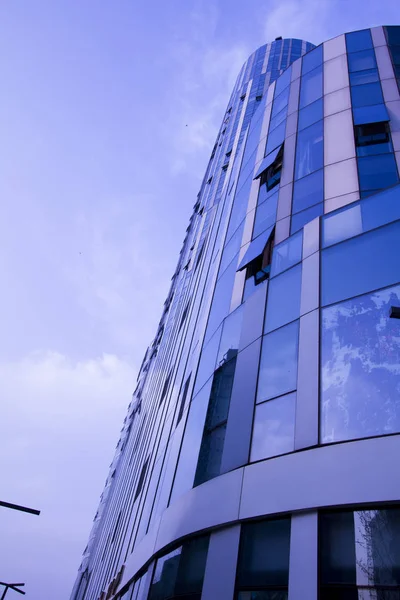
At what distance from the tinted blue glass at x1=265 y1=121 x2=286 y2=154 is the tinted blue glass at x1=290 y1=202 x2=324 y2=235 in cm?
564

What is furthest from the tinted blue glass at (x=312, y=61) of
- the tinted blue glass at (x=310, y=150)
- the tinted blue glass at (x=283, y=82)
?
the tinted blue glass at (x=310, y=150)

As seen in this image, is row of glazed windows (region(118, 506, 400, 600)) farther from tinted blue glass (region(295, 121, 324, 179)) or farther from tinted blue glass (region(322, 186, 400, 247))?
tinted blue glass (region(295, 121, 324, 179))

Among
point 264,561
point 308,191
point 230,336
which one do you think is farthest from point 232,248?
point 264,561

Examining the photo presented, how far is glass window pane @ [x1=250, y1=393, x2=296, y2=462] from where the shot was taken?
371 inches

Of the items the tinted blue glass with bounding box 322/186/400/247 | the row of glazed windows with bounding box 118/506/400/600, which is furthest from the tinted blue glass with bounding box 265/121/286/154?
the row of glazed windows with bounding box 118/506/400/600

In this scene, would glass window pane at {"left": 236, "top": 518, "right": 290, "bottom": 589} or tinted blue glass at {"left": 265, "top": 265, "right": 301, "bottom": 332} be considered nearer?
glass window pane at {"left": 236, "top": 518, "right": 290, "bottom": 589}

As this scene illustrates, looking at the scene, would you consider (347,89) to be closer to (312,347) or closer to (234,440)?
(312,347)

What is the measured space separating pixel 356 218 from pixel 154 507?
11.8 meters

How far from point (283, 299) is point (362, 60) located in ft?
44.7

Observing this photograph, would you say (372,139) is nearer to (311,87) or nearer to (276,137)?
(276,137)

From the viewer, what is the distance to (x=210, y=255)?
23391 millimetres

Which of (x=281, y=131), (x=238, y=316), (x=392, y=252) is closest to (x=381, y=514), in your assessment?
(x=392, y=252)

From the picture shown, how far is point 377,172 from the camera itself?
47.5ft

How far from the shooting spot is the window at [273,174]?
17641mm
